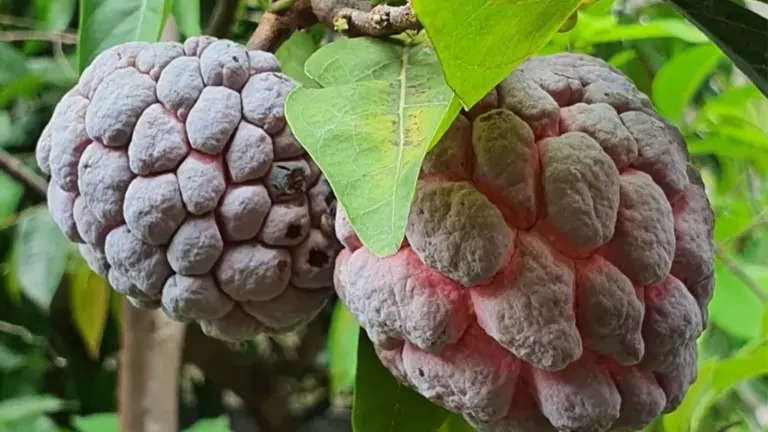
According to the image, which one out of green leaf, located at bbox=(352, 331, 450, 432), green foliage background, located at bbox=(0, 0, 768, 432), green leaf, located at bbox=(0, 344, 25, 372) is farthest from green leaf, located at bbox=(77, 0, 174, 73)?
green leaf, located at bbox=(0, 344, 25, 372)

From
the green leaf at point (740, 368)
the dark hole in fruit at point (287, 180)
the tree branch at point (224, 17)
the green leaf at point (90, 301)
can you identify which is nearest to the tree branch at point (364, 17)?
the dark hole in fruit at point (287, 180)

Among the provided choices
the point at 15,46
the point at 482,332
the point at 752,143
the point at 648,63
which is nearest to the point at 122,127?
the point at 482,332

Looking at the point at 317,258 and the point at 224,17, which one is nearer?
the point at 317,258

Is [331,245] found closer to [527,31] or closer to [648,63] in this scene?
[527,31]

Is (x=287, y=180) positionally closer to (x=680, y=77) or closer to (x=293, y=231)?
(x=293, y=231)

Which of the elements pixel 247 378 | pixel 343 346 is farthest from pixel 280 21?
pixel 247 378

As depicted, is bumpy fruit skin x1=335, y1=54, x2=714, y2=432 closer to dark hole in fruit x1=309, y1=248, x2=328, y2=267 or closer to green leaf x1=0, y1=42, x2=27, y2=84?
dark hole in fruit x1=309, y1=248, x2=328, y2=267
